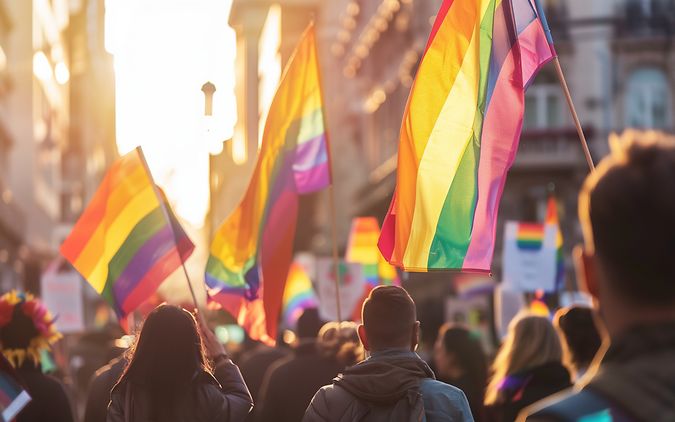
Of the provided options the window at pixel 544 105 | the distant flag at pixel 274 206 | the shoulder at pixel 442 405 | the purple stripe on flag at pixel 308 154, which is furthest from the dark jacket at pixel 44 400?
the window at pixel 544 105

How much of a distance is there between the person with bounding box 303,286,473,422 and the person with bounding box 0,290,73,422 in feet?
6.81

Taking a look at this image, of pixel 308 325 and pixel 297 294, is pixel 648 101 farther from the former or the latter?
pixel 308 325

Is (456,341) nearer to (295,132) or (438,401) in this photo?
(295,132)

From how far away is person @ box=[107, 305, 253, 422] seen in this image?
19.9 feet

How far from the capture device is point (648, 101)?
4184cm

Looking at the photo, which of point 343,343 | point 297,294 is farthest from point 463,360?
point 297,294

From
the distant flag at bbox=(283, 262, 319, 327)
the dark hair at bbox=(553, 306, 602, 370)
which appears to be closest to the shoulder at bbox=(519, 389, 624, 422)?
the dark hair at bbox=(553, 306, 602, 370)

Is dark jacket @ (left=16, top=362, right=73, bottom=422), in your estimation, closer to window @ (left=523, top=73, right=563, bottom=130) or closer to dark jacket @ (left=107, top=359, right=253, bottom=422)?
dark jacket @ (left=107, top=359, right=253, bottom=422)

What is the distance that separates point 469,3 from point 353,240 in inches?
328

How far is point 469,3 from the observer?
7824mm

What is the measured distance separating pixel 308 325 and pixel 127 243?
2.32m

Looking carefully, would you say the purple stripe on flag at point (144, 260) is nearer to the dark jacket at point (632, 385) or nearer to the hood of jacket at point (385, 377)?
the hood of jacket at point (385, 377)

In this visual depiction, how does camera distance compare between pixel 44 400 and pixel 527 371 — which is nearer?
pixel 527 371

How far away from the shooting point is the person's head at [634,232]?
8.91 feet
